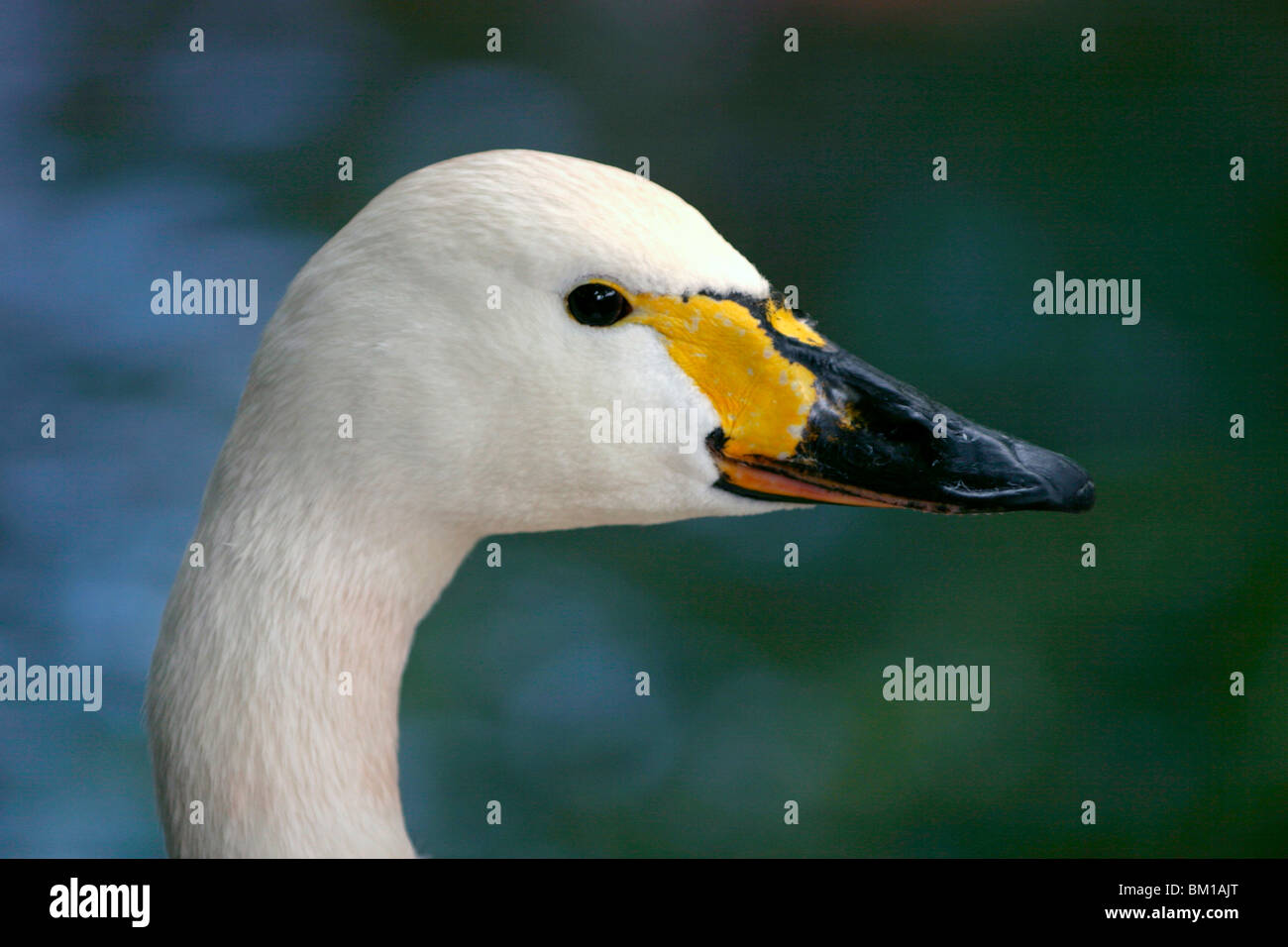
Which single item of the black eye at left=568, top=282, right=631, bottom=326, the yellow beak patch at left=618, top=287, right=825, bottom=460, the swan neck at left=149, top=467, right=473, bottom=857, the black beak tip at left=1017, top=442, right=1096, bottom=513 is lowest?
the swan neck at left=149, top=467, right=473, bottom=857

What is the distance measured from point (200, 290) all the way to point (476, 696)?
200cm

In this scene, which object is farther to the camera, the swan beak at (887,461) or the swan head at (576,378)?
the swan beak at (887,461)

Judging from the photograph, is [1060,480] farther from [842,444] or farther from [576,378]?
[576,378]

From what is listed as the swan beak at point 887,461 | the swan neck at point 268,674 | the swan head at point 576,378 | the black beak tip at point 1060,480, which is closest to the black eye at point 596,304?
the swan head at point 576,378

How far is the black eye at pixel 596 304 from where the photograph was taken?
164cm

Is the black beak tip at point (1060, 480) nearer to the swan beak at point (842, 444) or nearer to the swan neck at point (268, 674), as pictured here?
the swan beak at point (842, 444)

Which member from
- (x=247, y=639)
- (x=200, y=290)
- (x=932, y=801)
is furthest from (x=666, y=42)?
(x=247, y=639)

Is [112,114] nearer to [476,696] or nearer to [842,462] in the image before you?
[476,696]

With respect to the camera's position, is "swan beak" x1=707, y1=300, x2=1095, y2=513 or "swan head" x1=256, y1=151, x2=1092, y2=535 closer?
"swan head" x1=256, y1=151, x2=1092, y2=535

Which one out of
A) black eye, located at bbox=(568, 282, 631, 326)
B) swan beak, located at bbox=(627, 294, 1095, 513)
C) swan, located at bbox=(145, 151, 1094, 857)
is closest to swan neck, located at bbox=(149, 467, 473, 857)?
swan, located at bbox=(145, 151, 1094, 857)

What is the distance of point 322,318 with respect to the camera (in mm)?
1622

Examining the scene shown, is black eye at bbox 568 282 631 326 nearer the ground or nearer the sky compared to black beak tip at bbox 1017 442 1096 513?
nearer the sky

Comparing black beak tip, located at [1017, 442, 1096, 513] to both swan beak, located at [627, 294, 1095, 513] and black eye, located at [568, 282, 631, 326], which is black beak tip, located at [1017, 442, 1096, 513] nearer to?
swan beak, located at [627, 294, 1095, 513]

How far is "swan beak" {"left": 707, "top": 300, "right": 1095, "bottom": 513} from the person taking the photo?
172 centimetres
